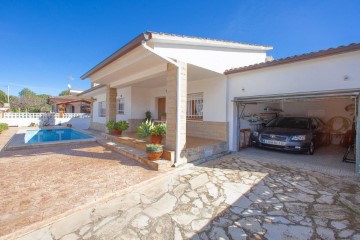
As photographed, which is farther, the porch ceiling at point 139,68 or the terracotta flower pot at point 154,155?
the porch ceiling at point 139,68

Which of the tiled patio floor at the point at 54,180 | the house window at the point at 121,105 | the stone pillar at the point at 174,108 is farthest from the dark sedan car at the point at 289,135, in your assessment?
the house window at the point at 121,105

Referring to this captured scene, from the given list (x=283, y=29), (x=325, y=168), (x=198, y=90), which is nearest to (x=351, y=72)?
(x=325, y=168)

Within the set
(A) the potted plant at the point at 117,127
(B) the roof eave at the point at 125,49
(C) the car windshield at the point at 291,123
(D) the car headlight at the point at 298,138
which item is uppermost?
(B) the roof eave at the point at 125,49

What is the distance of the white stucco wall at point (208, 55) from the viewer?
5.68 m

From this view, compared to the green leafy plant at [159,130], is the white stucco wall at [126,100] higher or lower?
higher

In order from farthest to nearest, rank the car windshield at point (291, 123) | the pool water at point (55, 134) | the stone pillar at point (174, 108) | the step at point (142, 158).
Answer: the pool water at point (55, 134), the car windshield at point (291, 123), the stone pillar at point (174, 108), the step at point (142, 158)

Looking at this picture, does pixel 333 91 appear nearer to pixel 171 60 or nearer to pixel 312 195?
pixel 312 195

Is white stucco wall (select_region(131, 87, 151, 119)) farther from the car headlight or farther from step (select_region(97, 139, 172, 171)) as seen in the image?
the car headlight

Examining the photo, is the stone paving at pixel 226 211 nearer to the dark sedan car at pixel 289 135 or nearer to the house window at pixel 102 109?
the dark sedan car at pixel 289 135

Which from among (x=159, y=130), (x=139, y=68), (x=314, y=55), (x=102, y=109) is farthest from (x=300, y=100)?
(x=102, y=109)

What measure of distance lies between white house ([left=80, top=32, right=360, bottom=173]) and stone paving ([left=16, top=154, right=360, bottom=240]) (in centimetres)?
192

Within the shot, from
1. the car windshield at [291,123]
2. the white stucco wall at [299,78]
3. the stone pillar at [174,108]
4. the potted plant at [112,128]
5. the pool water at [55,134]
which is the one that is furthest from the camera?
the pool water at [55,134]

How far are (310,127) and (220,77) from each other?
15.7ft

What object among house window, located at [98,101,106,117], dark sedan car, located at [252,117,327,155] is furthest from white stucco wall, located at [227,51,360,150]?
house window, located at [98,101,106,117]
